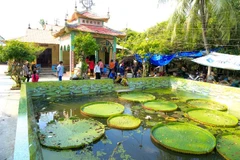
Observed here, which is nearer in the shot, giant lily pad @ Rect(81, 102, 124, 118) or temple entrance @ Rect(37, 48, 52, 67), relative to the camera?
giant lily pad @ Rect(81, 102, 124, 118)

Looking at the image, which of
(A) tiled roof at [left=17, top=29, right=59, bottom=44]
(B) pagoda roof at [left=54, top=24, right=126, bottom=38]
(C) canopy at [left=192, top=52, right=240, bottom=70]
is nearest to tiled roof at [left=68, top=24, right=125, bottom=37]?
(B) pagoda roof at [left=54, top=24, right=126, bottom=38]

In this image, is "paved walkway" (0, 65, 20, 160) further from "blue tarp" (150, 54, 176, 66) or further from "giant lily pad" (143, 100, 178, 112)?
"blue tarp" (150, 54, 176, 66)

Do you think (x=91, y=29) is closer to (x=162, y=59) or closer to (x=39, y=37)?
(x=162, y=59)

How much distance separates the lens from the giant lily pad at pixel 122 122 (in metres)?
5.46

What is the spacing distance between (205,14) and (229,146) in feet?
32.2

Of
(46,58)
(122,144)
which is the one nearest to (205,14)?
(122,144)

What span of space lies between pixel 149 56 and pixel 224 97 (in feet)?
19.6

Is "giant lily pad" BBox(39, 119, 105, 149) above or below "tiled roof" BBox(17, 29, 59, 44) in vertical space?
below

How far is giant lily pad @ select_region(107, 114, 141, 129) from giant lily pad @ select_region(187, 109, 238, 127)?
2207 millimetres

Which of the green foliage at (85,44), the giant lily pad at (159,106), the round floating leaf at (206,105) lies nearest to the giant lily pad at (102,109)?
the giant lily pad at (159,106)

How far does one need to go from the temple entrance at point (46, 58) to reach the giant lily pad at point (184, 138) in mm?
15048

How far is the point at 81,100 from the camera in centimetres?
851

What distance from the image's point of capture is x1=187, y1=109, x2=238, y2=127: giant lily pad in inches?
240

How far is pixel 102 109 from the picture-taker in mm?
6969
